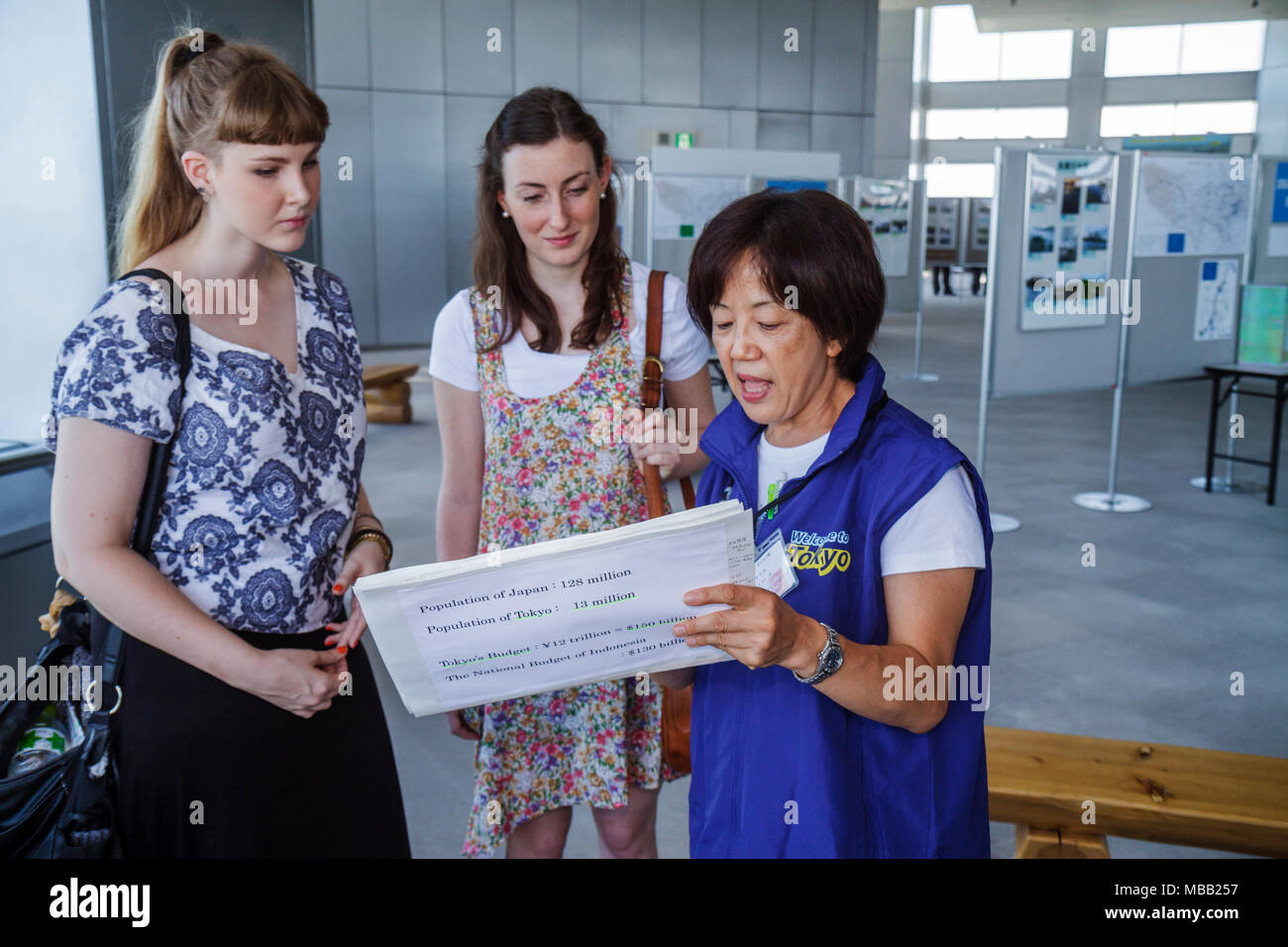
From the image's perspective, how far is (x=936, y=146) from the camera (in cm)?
2397

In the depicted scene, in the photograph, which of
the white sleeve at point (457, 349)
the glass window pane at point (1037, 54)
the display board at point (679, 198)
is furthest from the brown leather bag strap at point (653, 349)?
the glass window pane at point (1037, 54)

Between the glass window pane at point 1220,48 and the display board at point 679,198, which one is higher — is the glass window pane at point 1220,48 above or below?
above

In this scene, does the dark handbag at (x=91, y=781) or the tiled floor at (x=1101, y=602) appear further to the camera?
the tiled floor at (x=1101, y=602)

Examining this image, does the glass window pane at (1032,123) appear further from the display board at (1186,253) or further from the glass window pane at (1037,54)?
the display board at (1186,253)

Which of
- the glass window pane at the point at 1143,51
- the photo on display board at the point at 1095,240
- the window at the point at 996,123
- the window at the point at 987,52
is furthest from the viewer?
the window at the point at 996,123

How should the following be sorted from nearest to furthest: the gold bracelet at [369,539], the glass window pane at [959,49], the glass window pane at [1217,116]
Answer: the gold bracelet at [369,539]
the glass window pane at [1217,116]
the glass window pane at [959,49]

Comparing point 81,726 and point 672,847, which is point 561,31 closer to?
point 672,847

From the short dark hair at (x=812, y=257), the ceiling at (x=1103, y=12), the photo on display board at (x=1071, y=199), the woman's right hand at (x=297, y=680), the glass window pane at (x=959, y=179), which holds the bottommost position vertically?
the woman's right hand at (x=297, y=680)

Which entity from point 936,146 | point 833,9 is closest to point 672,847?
point 833,9

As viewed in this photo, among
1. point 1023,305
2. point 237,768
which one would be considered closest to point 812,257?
point 237,768

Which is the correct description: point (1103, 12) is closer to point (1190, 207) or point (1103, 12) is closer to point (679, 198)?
point (679, 198)

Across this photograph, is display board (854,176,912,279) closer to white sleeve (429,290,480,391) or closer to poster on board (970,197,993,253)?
white sleeve (429,290,480,391)

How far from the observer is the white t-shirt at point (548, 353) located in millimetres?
1871

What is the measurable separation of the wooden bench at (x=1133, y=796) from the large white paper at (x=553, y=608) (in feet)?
3.32
